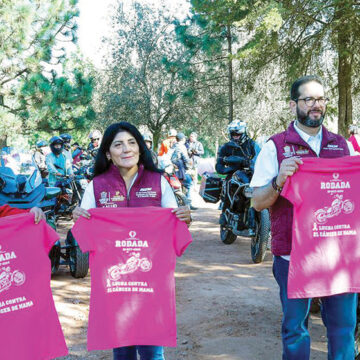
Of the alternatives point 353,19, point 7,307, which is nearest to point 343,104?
point 353,19

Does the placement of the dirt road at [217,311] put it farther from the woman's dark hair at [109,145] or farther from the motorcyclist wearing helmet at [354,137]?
Answer: the motorcyclist wearing helmet at [354,137]

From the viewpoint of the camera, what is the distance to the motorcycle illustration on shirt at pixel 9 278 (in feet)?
9.35

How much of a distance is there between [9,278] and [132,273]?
0.71 m

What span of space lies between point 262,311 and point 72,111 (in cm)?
1645

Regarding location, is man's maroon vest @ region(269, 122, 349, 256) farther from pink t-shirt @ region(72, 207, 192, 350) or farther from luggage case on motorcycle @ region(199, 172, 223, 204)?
luggage case on motorcycle @ region(199, 172, 223, 204)

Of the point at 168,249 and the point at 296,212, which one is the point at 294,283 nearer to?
the point at 296,212

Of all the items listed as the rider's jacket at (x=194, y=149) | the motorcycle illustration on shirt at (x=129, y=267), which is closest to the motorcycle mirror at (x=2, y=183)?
the motorcycle illustration on shirt at (x=129, y=267)

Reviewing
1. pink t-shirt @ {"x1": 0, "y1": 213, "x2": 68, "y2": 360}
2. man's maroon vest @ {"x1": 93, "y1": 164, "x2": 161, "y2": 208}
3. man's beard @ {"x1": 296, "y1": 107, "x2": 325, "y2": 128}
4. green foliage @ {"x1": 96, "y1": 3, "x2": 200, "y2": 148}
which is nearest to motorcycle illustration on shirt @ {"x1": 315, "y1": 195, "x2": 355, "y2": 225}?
man's beard @ {"x1": 296, "y1": 107, "x2": 325, "y2": 128}

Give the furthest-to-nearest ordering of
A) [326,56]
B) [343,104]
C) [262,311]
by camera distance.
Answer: [326,56] → [343,104] → [262,311]

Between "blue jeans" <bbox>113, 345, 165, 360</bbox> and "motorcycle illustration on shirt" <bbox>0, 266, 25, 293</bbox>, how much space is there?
2.39ft

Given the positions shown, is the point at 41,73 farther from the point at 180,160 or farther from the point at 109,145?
the point at 109,145

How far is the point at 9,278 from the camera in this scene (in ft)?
9.44

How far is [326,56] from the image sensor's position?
578 inches

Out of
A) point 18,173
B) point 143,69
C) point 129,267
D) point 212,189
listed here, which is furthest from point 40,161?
point 143,69
